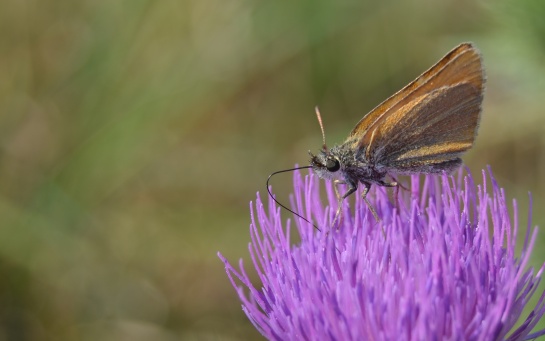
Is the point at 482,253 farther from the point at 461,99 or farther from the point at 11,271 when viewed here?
the point at 11,271

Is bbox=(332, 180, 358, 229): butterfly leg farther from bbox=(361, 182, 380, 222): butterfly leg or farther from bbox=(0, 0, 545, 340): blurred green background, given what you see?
bbox=(0, 0, 545, 340): blurred green background

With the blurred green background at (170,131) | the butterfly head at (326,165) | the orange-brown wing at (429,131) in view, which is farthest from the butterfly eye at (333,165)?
the blurred green background at (170,131)

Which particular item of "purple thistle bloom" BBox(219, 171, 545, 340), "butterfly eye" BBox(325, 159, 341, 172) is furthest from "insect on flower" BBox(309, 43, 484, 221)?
"purple thistle bloom" BBox(219, 171, 545, 340)

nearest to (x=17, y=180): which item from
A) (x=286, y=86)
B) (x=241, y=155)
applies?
(x=241, y=155)

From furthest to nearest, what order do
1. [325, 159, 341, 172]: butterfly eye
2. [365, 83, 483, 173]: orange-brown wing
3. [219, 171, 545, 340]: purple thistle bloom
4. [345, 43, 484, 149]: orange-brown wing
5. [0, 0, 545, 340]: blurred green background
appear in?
1. [0, 0, 545, 340]: blurred green background
2. [325, 159, 341, 172]: butterfly eye
3. [365, 83, 483, 173]: orange-brown wing
4. [345, 43, 484, 149]: orange-brown wing
5. [219, 171, 545, 340]: purple thistle bloom

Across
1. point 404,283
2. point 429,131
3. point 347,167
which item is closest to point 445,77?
point 429,131

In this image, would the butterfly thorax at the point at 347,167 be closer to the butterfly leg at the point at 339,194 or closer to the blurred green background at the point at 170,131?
the butterfly leg at the point at 339,194
